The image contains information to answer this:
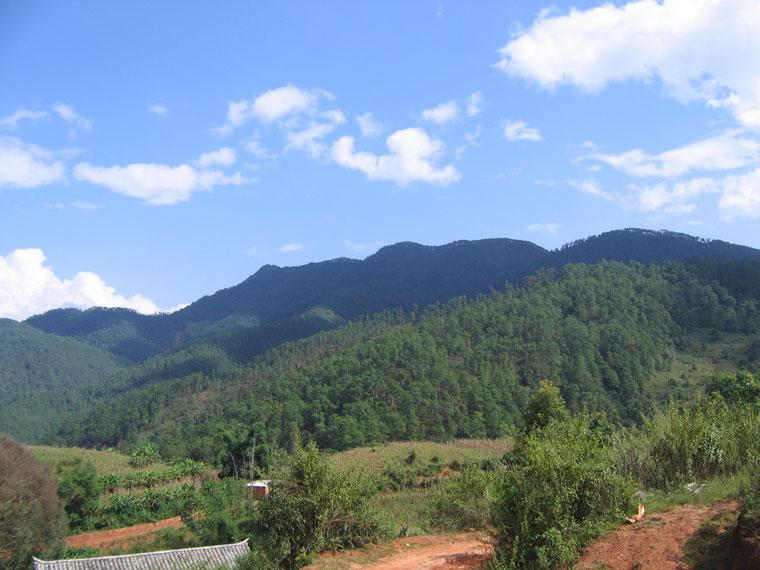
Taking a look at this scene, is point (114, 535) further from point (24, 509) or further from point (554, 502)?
point (554, 502)

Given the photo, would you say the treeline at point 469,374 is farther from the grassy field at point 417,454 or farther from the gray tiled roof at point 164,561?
the gray tiled roof at point 164,561

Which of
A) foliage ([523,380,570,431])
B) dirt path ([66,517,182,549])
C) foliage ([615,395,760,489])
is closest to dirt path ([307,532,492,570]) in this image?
foliage ([615,395,760,489])

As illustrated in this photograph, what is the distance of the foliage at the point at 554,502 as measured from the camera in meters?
11.3

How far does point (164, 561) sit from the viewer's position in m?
22.8

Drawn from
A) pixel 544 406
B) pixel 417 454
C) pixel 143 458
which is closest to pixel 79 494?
pixel 143 458

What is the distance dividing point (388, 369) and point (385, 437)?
15975mm

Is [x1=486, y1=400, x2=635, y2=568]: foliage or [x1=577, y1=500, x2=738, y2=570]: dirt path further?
[x1=486, y1=400, x2=635, y2=568]: foliage

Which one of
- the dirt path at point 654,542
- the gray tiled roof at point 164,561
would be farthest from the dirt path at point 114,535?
the dirt path at point 654,542

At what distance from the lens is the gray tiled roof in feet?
71.1

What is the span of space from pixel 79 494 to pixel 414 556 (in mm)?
30312

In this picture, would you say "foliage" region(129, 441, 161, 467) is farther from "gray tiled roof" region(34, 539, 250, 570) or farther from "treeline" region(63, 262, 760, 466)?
"gray tiled roof" region(34, 539, 250, 570)

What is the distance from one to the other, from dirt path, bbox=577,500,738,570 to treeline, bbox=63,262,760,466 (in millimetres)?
53841

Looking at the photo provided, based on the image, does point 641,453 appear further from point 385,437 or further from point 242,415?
point 242,415

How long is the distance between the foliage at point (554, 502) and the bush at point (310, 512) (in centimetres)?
705
